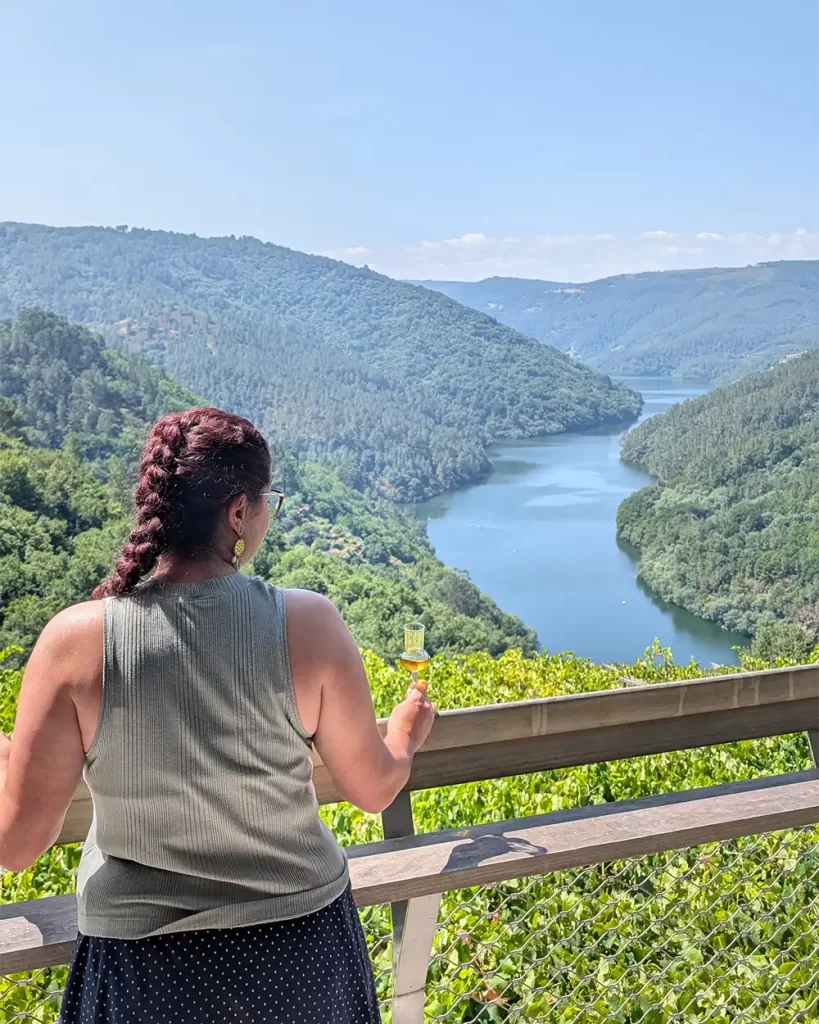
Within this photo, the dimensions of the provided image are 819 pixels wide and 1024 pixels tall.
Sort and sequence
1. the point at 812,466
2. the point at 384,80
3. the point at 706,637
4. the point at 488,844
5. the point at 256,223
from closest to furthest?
1. the point at 488,844
2. the point at 706,637
3. the point at 812,466
4. the point at 384,80
5. the point at 256,223

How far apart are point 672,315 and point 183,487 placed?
78.0 metres

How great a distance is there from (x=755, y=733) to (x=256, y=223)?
98.4 meters

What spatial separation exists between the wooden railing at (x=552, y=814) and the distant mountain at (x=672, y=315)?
199 ft

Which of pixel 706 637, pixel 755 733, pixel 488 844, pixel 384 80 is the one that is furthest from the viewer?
pixel 384 80

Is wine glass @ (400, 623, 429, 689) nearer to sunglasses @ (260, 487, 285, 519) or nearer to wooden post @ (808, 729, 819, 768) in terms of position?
sunglasses @ (260, 487, 285, 519)

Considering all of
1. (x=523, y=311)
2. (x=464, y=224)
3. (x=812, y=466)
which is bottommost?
(x=812, y=466)

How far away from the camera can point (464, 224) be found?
96062 millimetres

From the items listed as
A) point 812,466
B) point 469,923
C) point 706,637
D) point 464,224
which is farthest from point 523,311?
point 469,923

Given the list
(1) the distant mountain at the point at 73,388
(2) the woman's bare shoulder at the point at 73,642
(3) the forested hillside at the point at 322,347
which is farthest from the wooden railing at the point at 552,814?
(3) the forested hillside at the point at 322,347

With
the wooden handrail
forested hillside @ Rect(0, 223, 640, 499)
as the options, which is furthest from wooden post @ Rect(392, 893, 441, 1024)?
forested hillside @ Rect(0, 223, 640, 499)

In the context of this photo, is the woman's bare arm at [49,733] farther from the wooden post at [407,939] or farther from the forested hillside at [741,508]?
the forested hillside at [741,508]

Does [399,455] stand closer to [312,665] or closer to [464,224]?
[464,224]

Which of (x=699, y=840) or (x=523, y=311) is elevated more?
(x=523, y=311)

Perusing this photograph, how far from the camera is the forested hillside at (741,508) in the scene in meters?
36.3
